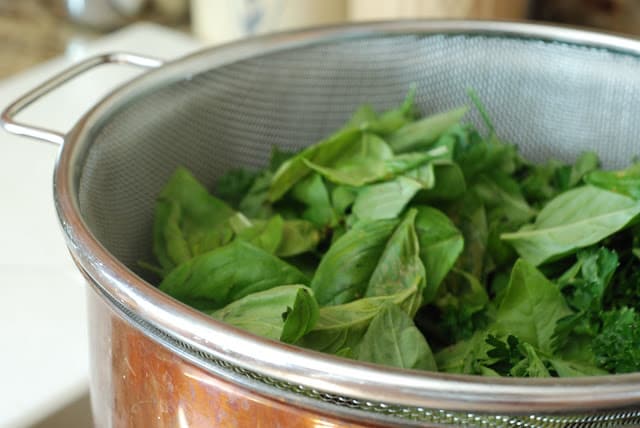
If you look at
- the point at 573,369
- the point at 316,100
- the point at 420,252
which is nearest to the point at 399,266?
the point at 420,252

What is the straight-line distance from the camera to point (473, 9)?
3.63ft

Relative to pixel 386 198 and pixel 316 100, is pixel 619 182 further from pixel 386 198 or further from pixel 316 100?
pixel 316 100

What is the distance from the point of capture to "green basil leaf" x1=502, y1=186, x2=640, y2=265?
0.65 m

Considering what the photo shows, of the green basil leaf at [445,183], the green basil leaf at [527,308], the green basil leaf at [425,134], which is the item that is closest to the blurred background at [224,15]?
the green basil leaf at [425,134]

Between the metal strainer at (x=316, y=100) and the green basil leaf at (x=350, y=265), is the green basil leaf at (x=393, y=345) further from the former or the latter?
the metal strainer at (x=316, y=100)

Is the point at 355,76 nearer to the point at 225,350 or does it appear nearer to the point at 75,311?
the point at 75,311

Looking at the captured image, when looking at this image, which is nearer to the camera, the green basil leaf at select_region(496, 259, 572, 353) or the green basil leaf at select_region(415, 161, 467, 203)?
the green basil leaf at select_region(496, 259, 572, 353)

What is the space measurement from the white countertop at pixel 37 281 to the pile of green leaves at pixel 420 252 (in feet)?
0.42

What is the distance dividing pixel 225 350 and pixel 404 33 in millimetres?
510

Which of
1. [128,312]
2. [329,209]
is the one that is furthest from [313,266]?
[128,312]

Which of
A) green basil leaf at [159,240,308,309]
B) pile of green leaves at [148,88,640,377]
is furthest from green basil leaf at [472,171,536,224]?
green basil leaf at [159,240,308,309]

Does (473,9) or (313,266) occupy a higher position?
(473,9)

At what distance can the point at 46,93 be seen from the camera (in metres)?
0.72

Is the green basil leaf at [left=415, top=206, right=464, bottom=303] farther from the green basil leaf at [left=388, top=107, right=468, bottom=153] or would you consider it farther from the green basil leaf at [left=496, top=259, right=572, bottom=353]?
the green basil leaf at [left=388, top=107, right=468, bottom=153]
